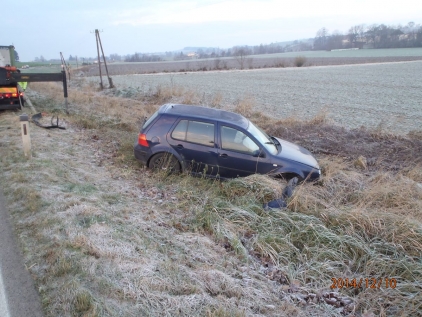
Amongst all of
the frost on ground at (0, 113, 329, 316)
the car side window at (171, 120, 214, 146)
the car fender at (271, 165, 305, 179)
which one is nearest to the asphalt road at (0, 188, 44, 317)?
the frost on ground at (0, 113, 329, 316)

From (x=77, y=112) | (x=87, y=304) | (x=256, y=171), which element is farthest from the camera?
(x=77, y=112)

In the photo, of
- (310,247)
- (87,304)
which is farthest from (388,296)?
(87,304)

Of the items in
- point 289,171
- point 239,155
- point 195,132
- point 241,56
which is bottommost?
point 289,171

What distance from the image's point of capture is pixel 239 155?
6945mm

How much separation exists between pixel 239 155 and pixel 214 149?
54 cm

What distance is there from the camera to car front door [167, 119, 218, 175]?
7.07 m

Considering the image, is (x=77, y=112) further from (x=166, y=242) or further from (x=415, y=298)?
(x=415, y=298)

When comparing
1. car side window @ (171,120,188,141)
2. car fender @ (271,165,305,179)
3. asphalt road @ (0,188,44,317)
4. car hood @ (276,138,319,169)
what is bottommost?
asphalt road @ (0,188,44,317)

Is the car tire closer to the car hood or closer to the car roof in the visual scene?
the car roof

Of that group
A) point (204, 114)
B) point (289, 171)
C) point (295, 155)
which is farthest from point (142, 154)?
point (295, 155)

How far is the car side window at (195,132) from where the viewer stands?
23.3ft

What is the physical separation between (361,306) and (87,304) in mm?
2790

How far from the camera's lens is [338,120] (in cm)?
1548
